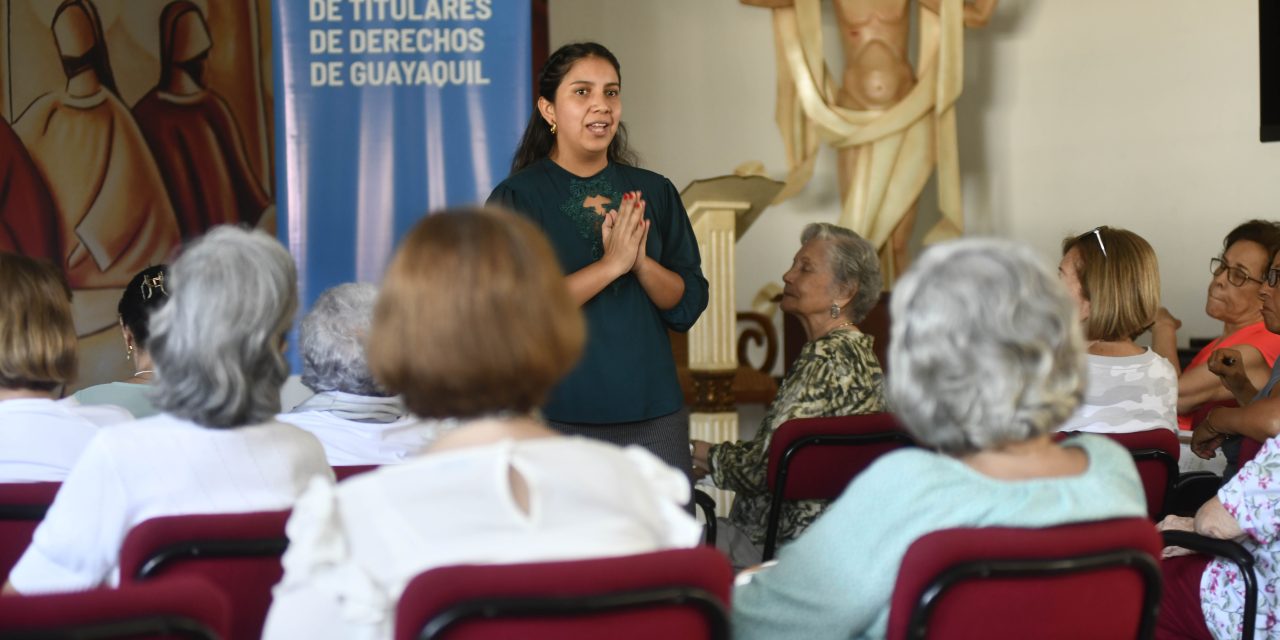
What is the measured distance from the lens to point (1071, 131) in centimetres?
791

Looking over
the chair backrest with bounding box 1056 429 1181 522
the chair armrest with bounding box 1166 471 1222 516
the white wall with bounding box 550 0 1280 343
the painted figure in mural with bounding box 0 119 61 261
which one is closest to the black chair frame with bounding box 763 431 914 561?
the chair backrest with bounding box 1056 429 1181 522

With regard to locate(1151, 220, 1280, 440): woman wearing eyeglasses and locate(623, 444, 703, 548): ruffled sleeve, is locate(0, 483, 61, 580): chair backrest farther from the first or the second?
locate(1151, 220, 1280, 440): woman wearing eyeglasses

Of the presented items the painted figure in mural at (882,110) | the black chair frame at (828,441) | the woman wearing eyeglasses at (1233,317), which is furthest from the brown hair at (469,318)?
the painted figure in mural at (882,110)

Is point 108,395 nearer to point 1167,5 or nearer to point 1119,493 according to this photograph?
point 1119,493

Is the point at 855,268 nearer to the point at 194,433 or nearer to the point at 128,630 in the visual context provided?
the point at 194,433

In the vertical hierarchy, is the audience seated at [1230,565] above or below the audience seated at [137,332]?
below

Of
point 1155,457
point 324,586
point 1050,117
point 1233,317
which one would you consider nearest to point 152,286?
point 324,586

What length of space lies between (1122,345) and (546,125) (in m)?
1.43

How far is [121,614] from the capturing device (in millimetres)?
1190

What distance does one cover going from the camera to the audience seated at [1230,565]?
2.35 m

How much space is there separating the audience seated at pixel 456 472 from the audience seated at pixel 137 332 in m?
1.41

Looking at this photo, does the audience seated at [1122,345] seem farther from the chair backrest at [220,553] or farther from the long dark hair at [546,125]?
the chair backrest at [220,553]

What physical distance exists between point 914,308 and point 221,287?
2.86 ft

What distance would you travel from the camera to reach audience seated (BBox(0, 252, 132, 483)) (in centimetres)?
215
